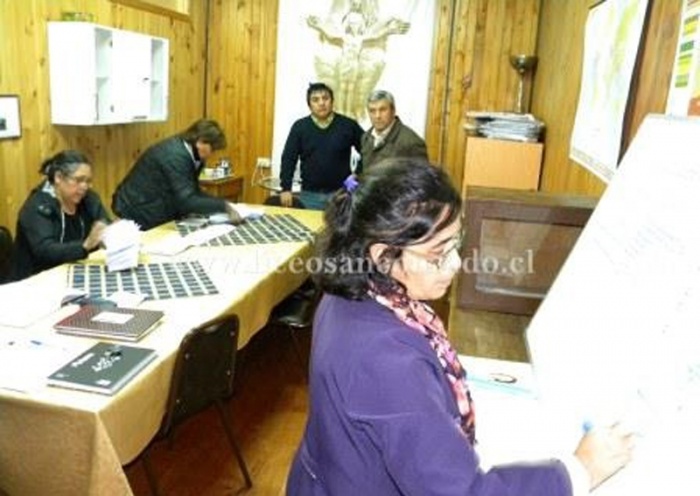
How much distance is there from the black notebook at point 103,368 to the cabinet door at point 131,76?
2761mm

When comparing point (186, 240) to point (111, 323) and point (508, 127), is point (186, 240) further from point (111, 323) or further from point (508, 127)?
point (508, 127)

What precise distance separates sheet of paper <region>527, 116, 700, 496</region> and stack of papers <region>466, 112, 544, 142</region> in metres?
2.67

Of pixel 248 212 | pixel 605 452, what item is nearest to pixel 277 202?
pixel 248 212

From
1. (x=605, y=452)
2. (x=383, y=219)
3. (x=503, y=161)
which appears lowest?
(x=605, y=452)

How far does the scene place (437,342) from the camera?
3.29 feet

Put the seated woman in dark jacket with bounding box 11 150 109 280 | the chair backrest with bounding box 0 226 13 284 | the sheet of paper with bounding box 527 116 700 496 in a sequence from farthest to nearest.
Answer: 1. the chair backrest with bounding box 0 226 13 284
2. the seated woman in dark jacket with bounding box 11 150 109 280
3. the sheet of paper with bounding box 527 116 700 496

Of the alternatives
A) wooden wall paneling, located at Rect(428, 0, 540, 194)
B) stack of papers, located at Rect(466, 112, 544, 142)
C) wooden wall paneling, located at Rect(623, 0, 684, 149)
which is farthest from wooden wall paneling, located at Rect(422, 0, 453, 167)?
wooden wall paneling, located at Rect(623, 0, 684, 149)

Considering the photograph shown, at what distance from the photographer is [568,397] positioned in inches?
39.8

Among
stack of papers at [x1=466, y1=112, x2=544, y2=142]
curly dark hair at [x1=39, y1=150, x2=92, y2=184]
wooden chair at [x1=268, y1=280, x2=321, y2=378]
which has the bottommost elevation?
wooden chair at [x1=268, y1=280, x2=321, y2=378]

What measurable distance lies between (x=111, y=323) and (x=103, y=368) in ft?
1.00

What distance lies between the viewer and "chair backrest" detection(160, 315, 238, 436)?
1.92 meters

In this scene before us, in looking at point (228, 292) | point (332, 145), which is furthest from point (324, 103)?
point (228, 292)

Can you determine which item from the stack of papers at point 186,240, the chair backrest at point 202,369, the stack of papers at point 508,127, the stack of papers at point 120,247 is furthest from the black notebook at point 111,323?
the stack of papers at point 508,127

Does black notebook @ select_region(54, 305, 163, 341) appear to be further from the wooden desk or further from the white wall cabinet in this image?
the wooden desk
